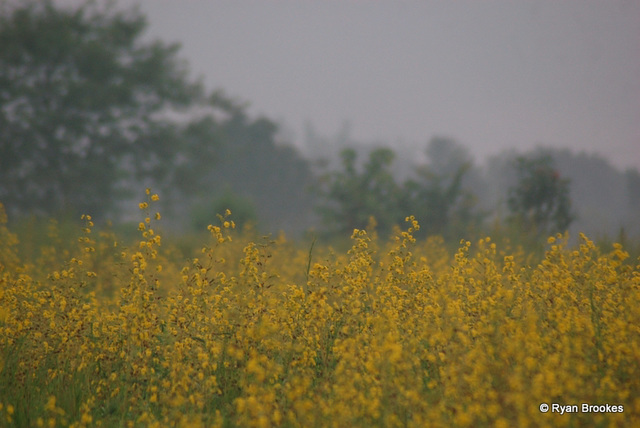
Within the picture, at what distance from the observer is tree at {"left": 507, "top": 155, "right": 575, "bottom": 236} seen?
16438 millimetres

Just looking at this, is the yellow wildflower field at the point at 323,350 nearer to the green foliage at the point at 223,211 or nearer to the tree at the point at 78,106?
the green foliage at the point at 223,211

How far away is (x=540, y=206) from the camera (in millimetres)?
17312

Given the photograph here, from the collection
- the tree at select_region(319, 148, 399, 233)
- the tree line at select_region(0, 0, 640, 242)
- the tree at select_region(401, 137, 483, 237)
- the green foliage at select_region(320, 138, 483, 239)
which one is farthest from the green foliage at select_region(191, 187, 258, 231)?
the tree at select_region(401, 137, 483, 237)

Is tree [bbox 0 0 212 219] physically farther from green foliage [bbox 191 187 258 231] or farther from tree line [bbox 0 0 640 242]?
green foliage [bbox 191 187 258 231]

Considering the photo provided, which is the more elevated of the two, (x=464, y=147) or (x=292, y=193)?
(x=464, y=147)

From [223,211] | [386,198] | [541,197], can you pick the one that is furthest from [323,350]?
[223,211]

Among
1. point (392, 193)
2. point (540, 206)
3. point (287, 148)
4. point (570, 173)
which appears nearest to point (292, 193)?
point (287, 148)

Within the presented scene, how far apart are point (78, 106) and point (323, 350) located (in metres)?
25.2

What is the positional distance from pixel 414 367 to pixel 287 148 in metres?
42.7

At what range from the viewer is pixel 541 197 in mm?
17375

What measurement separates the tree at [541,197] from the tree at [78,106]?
18.5m

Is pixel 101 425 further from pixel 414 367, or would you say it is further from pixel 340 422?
pixel 414 367

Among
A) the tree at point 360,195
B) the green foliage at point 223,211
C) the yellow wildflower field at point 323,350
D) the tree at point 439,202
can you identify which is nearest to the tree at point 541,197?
the tree at point 439,202

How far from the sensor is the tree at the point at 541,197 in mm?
16438
